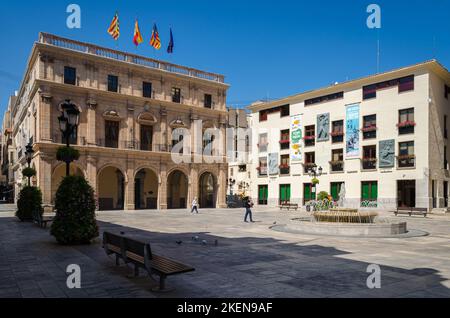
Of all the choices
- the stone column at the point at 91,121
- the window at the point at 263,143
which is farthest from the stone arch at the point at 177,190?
the window at the point at 263,143

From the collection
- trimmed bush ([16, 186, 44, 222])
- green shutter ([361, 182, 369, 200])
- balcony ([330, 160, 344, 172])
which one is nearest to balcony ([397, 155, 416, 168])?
green shutter ([361, 182, 369, 200])

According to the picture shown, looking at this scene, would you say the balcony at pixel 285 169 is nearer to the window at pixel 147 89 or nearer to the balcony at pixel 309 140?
the balcony at pixel 309 140

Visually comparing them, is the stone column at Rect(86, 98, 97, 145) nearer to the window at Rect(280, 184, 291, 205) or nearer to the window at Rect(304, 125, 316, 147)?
the window at Rect(280, 184, 291, 205)

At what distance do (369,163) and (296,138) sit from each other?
939 centimetres

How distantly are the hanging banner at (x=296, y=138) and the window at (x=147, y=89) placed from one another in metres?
17.3

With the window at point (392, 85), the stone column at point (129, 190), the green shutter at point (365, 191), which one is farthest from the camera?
the green shutter at point (365, 191)

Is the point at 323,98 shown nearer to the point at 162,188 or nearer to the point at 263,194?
the point at 263,194

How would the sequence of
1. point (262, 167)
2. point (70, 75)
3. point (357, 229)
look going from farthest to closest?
point (262, 167), point (70, 75), point (357, 229)

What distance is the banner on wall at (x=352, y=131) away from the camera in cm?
3681

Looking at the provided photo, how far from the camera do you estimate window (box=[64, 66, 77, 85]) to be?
3141cm

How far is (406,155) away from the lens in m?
32.9

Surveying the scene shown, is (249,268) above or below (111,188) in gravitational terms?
below

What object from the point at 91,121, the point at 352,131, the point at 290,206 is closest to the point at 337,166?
the point at 352,131
